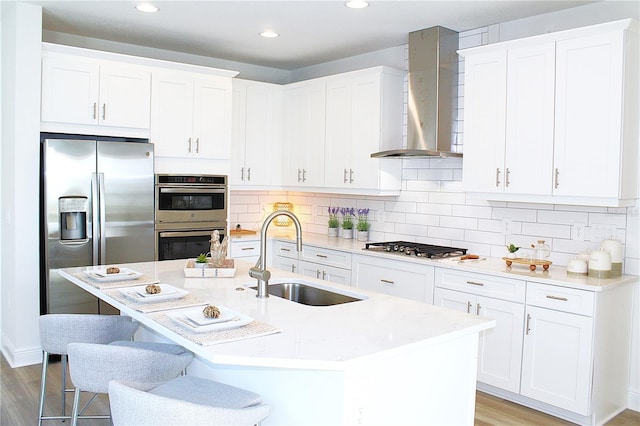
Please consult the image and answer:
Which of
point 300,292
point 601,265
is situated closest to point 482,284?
point 601,265

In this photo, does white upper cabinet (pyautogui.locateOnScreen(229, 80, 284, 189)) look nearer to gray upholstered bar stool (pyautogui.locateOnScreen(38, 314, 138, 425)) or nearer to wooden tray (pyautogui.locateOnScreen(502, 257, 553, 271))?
wooden tray (pyautogui.locateOnScreen(502, 257, 553, 271))

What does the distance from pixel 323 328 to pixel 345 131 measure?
132 inches

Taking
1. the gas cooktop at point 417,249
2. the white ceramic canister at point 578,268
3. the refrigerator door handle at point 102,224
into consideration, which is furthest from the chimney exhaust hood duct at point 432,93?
the refrigerator door handle at point 102,224

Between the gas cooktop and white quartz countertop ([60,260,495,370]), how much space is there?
1.51 meters

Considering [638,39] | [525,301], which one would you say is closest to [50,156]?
[525,301]

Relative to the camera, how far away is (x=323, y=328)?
2336mm

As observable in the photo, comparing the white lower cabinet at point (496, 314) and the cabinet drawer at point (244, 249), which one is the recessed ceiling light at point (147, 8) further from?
the white lower cabinet at point (496, 314)

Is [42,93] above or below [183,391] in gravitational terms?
above

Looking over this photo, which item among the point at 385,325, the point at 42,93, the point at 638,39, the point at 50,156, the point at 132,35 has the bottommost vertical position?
the point at 385,325

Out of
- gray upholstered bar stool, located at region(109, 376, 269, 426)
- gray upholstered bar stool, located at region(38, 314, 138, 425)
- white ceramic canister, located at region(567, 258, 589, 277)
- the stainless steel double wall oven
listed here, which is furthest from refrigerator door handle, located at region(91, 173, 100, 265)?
white ceramic canister, located at region(567, 258, 589, 277)

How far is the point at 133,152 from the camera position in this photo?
477cm

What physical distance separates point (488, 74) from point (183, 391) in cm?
309

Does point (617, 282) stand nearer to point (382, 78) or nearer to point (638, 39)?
point (638, 39)

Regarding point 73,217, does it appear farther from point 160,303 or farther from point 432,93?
point 432,93
